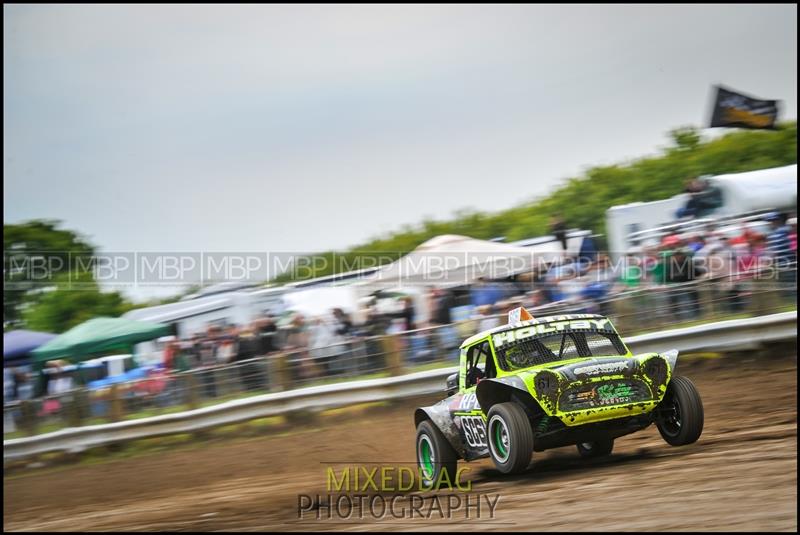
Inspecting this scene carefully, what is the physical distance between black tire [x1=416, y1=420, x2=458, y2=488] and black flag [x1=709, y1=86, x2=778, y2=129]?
11.4 m

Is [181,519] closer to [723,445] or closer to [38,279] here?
[723,445]

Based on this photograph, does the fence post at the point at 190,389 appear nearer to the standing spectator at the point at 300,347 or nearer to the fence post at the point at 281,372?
the fence post at the point at 281,372

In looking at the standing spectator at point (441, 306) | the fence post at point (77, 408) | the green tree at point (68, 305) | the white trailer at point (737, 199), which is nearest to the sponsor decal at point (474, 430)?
the standing spectator at point (441, 306)

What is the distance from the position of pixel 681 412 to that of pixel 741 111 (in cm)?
1241

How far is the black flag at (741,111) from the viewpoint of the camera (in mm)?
17812

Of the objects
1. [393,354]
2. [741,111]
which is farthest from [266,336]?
[741,111]

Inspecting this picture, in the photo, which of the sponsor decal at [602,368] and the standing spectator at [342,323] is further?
the standing spectator at [342,323]

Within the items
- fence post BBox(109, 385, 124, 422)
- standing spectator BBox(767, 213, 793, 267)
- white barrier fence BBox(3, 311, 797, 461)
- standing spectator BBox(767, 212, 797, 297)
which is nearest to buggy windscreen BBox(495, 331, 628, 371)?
white barrier fence BBox(3, 311, 797, 461)

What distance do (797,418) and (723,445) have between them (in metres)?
1.71

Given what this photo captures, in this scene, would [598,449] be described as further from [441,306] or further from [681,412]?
[441,306]

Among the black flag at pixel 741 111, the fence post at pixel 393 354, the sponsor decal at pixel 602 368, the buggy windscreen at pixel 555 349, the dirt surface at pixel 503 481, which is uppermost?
the black flag at pixel 741 111

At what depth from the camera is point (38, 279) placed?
84.3 ft

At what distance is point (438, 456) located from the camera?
8547 millimetres

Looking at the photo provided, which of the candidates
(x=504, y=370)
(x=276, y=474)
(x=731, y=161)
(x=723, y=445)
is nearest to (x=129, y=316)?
(x=276, y=474)
